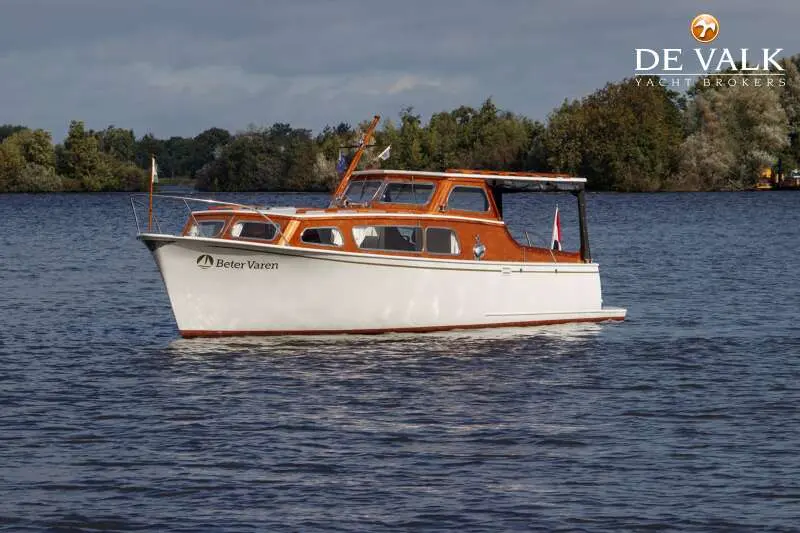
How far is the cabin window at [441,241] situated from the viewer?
99.7 ft

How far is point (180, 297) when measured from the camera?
29.1 meters

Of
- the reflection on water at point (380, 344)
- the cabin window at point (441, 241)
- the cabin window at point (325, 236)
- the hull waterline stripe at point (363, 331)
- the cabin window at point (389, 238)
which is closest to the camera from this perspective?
the reflection on water at point (380, 344)

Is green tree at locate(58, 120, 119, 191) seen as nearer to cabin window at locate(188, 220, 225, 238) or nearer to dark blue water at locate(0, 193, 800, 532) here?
dark blue water at locate(0, 193, 800, 532)

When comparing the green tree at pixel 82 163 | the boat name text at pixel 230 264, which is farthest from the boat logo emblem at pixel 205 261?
the green tree at pixel 82 163

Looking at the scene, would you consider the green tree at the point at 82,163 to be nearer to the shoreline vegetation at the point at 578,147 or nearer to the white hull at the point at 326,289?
the shoreline vegetation at the point at 578,147

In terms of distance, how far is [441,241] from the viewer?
30.5 metres

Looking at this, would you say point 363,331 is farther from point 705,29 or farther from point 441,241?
point 705,29

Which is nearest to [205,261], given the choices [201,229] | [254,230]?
[254,230]

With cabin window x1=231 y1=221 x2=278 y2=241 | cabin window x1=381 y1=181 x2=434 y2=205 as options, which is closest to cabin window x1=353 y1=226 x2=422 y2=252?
cabin window x1=381 y1=181 x2=434 y2=205

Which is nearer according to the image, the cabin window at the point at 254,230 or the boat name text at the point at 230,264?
the boat name text at the point at 230,264

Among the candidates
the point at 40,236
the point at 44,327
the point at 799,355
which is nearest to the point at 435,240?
the point at 799,355

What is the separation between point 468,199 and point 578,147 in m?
119

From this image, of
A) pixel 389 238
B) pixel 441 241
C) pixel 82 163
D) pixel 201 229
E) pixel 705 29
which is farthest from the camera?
pixel 82 163

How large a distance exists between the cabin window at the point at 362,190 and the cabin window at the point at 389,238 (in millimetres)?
2427
